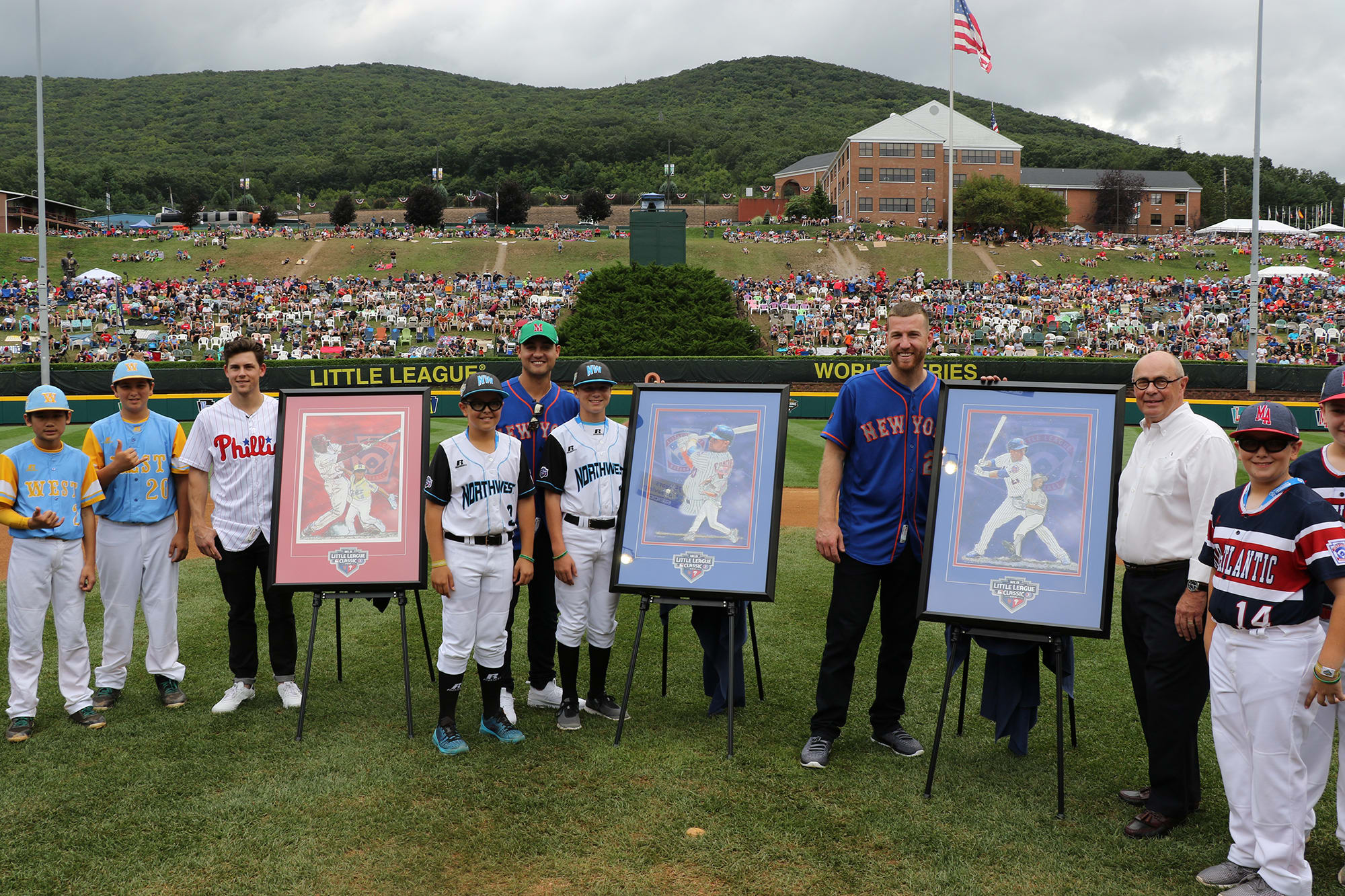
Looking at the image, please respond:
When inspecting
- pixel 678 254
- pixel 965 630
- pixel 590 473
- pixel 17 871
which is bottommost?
pixel 17 871

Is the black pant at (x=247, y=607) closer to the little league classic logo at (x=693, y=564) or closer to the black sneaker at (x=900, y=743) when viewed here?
the little league classic logo at (x=693, y=564)

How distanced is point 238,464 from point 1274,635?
5.85 metres

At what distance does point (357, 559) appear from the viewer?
5.85 metres

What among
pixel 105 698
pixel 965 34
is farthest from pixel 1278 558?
pixel 965 34

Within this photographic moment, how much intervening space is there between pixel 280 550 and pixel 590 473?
2.01m

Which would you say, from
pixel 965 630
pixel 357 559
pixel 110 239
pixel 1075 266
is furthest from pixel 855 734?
pixel 110 239

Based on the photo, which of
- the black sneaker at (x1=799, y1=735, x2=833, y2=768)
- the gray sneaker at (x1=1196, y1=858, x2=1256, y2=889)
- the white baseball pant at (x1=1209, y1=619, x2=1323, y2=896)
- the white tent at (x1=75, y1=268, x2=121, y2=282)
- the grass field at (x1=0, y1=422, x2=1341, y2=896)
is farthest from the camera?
the white tent at (x1=75, y1=268, x2=121, y2=282)

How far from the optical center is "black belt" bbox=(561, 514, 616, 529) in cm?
581

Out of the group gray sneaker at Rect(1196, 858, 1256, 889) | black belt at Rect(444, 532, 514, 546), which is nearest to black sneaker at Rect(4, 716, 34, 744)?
black belt at Rect(444, 532, 514, 546)

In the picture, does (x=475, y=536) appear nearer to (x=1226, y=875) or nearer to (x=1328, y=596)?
(x=1226, y=875)

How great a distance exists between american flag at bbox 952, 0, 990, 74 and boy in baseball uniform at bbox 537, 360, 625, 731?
3073cm

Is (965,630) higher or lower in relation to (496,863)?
higher

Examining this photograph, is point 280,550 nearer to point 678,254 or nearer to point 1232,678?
point 1232,678

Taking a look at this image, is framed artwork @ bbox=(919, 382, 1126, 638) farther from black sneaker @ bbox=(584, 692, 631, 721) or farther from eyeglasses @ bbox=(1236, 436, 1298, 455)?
black sneaker @ bbox=(584, 692, 631, 721)
